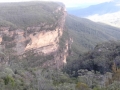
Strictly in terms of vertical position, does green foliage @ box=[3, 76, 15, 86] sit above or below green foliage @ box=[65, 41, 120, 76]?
above

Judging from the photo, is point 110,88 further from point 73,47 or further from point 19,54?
point 73,47

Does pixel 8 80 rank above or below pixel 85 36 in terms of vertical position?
above

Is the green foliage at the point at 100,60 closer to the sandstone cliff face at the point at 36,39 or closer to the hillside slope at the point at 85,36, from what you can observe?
the sandstone cliff face at the point at 36,39

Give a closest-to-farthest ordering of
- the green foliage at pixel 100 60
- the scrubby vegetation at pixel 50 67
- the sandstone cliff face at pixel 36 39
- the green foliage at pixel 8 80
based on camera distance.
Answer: the green foliage at pixel 8 80, the scrubby vegetation at pixel 50 67, the green foliage at pixel 100 60, the sandstone cliff face at pixel 36 39

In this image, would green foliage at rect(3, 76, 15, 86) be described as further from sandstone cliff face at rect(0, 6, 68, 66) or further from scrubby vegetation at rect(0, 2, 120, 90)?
sandstone cliff face at rect(0, 6, 68, 66)

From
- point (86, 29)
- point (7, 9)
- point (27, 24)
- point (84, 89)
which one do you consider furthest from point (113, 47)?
point (86, 29)

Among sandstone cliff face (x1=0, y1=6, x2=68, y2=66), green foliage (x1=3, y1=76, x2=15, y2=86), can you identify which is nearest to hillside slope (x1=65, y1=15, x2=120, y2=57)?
sandstone cliff face (x1=0, y1=6, x2=68, y2=66)

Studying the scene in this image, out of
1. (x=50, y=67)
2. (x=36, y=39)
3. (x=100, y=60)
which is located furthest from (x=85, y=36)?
(x=100, y=60)

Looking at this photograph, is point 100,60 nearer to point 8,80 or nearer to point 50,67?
point 8,80

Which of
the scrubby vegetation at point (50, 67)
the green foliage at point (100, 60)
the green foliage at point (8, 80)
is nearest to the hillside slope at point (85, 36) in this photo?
the scrubby vegetation at point (50, 67)
